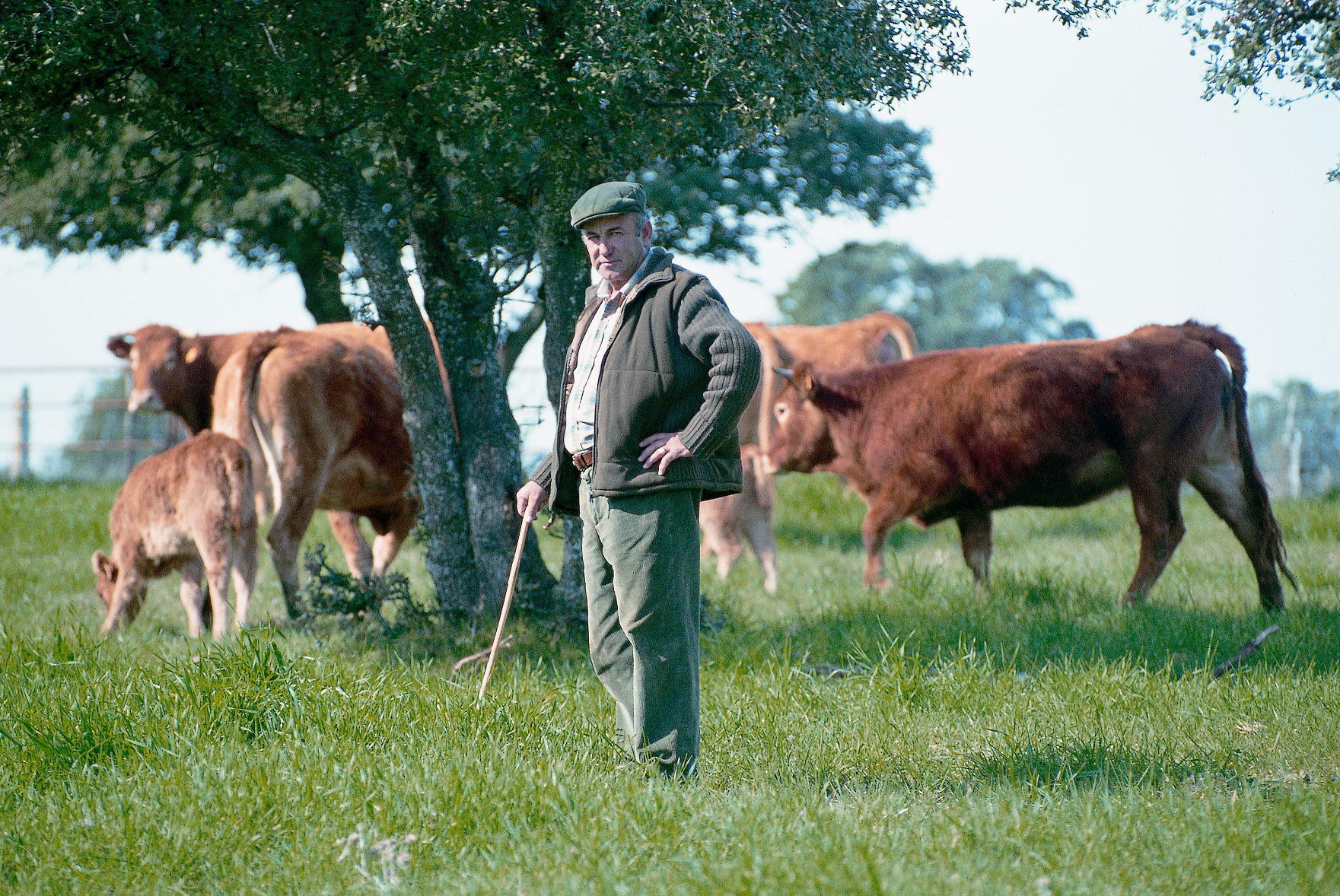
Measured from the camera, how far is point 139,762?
4.30 meters

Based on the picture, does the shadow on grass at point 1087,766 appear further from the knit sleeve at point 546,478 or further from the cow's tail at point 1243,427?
the cow's tail at point 1243,427

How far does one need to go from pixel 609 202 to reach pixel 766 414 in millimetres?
8577

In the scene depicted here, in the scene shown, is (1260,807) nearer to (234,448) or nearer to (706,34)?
(706,34)

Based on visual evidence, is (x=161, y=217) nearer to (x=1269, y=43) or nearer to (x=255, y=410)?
(x=255, y=410)

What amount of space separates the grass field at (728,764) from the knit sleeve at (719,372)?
1.10 m

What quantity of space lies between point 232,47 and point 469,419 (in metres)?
2.24

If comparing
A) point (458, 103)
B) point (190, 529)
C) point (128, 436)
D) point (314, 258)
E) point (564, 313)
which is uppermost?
point (314, 258)

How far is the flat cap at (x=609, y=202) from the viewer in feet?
13.4

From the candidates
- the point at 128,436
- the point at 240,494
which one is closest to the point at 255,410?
the point at 240,494

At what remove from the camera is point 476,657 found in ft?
19.1

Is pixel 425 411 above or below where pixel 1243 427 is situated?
above

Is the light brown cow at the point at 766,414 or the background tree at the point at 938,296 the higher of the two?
the background tree at the point at 938,296

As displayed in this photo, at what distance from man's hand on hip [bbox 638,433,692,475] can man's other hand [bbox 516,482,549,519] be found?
0.60m

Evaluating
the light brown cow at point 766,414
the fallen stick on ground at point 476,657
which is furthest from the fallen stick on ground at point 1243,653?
the light brown cow at point 766,414
